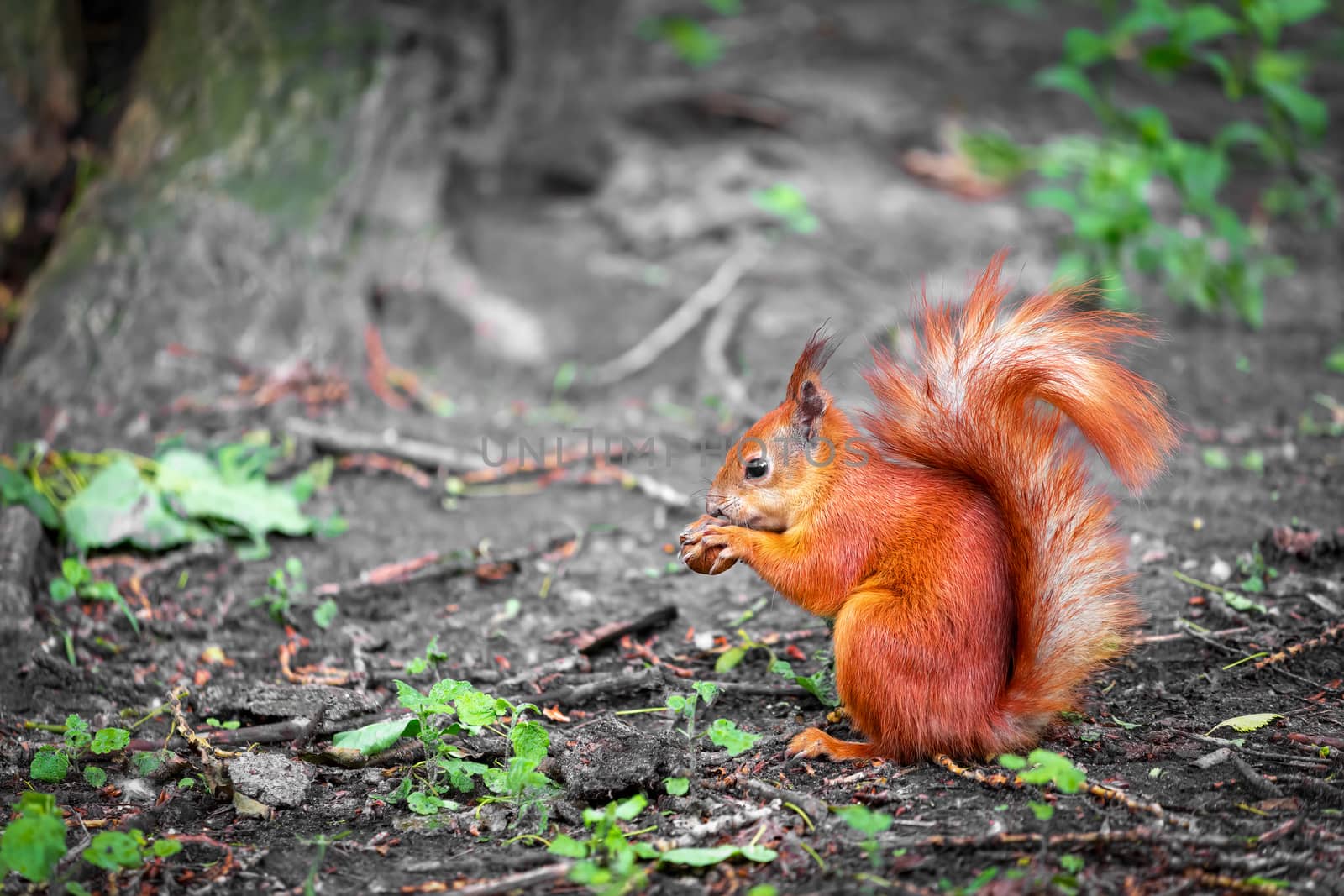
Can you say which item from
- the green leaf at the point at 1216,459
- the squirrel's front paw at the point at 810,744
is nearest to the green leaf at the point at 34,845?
the squirrel's front paw at the point at 810,744

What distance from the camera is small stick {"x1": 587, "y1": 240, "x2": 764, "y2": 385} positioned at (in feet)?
16.9

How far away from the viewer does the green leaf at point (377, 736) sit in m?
2.29

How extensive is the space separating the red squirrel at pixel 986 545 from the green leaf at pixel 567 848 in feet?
2.09

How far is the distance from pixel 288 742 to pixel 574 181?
421 centimetres

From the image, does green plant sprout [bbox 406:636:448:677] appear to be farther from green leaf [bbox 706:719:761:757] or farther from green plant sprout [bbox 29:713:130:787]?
green leaf [bbox 706:719:761:757]

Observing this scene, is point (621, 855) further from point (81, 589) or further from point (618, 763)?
point (81, 589)

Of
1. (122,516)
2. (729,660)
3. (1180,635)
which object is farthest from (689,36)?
(1180,635)

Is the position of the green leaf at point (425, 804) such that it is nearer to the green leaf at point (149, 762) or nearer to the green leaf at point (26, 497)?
the green leaf at point (149, 762)

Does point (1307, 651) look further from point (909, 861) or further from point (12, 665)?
point (12, 665)

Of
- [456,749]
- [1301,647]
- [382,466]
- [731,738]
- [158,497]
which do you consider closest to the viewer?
[731,738]

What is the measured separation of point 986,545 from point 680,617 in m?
1.17

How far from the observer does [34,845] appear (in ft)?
5.74

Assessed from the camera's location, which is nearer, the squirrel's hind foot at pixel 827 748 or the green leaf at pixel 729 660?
the squirrel's hind foot at pixel 827 748

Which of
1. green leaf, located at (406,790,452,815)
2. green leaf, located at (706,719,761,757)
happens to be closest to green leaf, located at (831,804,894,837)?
green leaf, located at (706,719,761,757)
